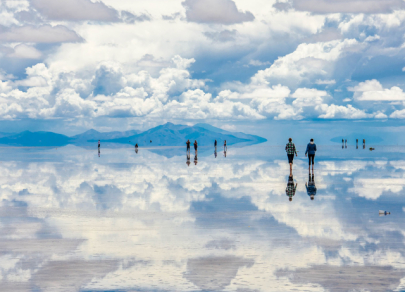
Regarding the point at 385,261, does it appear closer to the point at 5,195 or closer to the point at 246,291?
the point at 246,291

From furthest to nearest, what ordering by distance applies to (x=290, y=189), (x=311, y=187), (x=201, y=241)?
1. (x=311, y=187)
2. (x=290, y=189)
3. (x=201, y=241)

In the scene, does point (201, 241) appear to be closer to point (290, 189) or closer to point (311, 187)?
point (290, 189)

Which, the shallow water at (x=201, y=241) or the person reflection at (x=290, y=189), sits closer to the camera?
the shallow water at (x=201, y=241)

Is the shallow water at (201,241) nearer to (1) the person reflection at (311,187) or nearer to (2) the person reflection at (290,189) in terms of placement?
(1) the person reflection at (311,187)

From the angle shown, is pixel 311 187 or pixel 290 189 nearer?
pixel 290 189

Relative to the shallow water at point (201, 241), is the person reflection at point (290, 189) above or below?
above

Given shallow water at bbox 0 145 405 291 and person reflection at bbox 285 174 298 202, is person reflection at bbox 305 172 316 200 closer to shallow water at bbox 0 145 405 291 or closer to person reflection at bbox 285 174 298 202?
shallow water at bbox 0 145 405 291

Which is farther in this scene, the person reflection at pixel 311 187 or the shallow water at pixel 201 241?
the person reflection at pixel 311 187

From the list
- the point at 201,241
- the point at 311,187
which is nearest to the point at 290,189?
the point at 311,187

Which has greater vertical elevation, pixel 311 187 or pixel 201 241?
pixel 311 187

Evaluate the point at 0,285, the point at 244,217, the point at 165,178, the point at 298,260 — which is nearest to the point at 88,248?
the point at 0,285

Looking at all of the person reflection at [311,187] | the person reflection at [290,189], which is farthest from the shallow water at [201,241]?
the person reflection at [290,189]

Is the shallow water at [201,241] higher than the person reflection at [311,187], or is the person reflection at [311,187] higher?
the person reflection at [311,187]

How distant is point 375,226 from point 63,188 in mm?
16673
